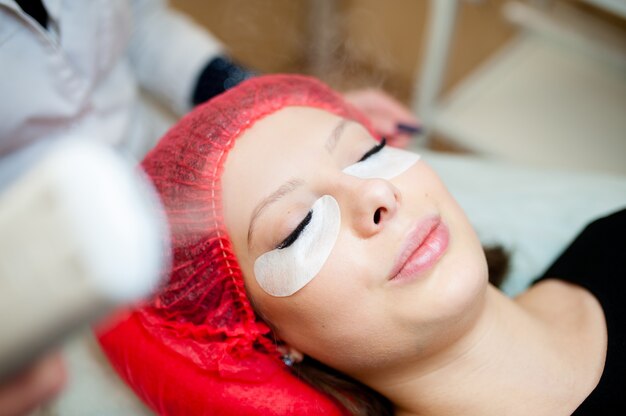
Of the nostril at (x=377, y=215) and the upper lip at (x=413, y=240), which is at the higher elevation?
the nostril at (x=377, y=215)

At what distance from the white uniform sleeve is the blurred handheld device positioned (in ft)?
3.21

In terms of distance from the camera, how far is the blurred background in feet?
5.21

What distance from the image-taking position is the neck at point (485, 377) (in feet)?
2.74

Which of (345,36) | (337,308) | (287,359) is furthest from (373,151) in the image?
(345,36)

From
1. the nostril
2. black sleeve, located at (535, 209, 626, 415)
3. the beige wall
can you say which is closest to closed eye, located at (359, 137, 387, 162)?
the nostril

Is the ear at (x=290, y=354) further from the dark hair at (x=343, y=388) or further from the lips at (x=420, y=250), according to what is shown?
the lips at (x=420, y=250)

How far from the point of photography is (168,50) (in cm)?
130

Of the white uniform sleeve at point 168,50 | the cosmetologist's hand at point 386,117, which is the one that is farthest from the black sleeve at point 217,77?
the cosmetologist's hand at point 386,117

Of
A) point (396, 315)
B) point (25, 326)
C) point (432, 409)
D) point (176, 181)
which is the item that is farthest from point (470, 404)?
point (25, 326)

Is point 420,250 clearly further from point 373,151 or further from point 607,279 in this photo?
point 607,279

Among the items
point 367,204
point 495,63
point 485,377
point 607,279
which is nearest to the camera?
point 367,204

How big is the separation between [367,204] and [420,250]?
4.1 inches

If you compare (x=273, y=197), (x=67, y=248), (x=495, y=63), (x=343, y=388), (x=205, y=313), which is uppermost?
(x=67, y=248)

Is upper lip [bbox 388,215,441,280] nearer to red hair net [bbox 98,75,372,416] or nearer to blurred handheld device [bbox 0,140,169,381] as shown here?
red hair net [bbox 98,75,372,416]
